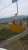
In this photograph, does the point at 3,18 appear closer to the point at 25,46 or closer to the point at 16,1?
the point at 16,1

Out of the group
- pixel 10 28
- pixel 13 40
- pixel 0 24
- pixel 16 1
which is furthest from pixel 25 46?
pixel 16 1

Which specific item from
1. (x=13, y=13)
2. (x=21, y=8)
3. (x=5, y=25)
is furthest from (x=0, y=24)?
(x=21, y=8)

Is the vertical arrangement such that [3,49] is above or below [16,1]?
below

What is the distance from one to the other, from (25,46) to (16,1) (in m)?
0.49

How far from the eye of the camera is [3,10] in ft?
2.53

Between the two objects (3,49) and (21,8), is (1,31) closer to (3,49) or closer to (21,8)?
(3,49)

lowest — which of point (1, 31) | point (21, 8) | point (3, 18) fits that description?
point (1, 31)

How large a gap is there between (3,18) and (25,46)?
0.39m

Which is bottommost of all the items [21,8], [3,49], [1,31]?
[3,49]

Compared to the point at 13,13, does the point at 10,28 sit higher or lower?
lower

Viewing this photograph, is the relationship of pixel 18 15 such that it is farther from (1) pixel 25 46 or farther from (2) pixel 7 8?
(1) pixel 25 46

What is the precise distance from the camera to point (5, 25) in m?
0.79

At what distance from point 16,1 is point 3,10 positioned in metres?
0.17

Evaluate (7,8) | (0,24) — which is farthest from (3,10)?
(0,24)
